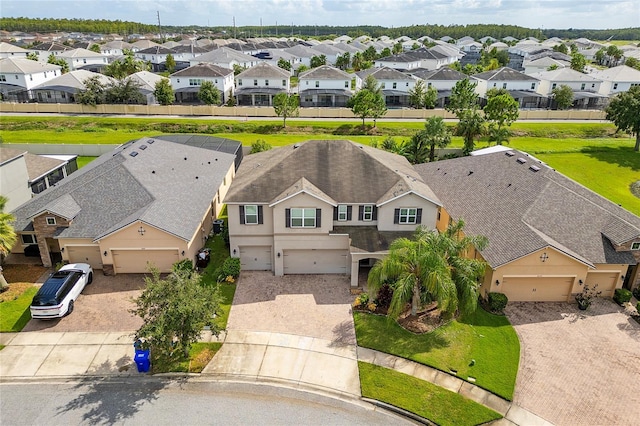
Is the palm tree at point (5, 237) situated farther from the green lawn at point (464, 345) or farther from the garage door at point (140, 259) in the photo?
the green lawn at point (464, 345)

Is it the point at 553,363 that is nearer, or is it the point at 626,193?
the point at 553,363

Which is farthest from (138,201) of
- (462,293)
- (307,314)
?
(462,293)

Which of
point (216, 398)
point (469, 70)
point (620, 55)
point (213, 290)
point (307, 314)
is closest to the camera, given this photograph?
point (216, 398)

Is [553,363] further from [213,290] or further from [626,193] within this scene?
[626,193]

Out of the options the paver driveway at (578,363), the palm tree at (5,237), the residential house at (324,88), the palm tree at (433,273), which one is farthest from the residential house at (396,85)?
the palm tree at (5,237)

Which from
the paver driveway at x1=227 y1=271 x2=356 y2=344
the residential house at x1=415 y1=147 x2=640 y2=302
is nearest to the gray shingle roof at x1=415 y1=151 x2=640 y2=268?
the residential house at x1=415 y1=147 x2=640 y2=302

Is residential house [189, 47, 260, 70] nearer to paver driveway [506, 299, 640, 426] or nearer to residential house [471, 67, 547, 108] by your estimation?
residential house [471, 67, 547, 108]
